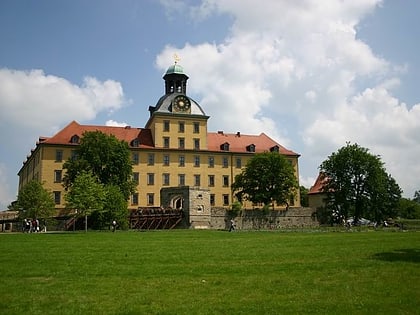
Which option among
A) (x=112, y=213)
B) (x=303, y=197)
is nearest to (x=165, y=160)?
(x=112, y=213)

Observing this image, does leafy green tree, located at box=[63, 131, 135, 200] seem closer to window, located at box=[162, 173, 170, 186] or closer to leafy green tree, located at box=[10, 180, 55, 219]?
leafy green tree, located at box=[10, 180, 55, 219]

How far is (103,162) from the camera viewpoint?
55.1 meters

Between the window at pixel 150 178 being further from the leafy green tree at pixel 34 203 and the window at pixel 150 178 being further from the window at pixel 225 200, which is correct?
the leafy green tree at pixel 34 203

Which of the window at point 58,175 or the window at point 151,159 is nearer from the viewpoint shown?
the window at point 58,175

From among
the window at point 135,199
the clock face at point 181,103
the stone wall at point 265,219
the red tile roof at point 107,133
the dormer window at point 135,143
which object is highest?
the clock face at point 181,103

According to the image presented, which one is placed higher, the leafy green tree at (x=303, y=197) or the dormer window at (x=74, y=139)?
the dormer window at (x=74, y=139)

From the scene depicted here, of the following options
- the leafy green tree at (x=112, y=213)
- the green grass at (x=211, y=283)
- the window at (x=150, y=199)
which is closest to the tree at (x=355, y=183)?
the window at (x=150, y=199)

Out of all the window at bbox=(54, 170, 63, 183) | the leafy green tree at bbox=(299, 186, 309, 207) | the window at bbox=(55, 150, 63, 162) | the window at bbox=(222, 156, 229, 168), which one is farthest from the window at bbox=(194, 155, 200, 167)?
the leafy green tree at bbox=(299, 186, 309, 207)

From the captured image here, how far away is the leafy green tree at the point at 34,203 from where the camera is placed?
47562 mm

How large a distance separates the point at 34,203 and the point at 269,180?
30.6 metres

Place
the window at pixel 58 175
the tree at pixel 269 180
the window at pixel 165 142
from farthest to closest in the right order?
the window at pixel 165 142 < the tree at pixel 269 180 < the window at pixel 58 175

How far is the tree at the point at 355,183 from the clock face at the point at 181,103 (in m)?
22.1

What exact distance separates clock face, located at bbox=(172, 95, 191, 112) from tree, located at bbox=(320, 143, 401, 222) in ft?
72.5

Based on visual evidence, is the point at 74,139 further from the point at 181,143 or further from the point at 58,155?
the point at 181,143
